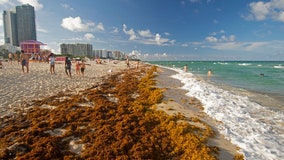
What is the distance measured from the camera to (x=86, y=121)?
479cm

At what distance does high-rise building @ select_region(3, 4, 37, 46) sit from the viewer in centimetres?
9244

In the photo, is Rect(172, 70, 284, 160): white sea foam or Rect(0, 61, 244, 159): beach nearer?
Rect(0, 61, 244, 159): beach

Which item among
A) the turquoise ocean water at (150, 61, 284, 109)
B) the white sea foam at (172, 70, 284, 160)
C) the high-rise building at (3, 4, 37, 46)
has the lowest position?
the white sea foam at (172, 70, 284, 160)

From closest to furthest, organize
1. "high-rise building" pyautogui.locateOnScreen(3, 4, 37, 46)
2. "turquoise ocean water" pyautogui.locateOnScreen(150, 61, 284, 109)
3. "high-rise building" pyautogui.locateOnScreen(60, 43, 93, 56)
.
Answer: "turquoise ocean water" pyautogui.locateOnScreen(150, 61, 284, 109)
"high-rise building" pyautogui.locateOnScreen(3, 4, 37, 46)
"high-rise building" pyautogui.locateOnScreen(60, 43, 93, 56)

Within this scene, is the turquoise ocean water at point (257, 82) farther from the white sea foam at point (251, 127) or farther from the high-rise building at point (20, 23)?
the high-rise building at point (20, 23)

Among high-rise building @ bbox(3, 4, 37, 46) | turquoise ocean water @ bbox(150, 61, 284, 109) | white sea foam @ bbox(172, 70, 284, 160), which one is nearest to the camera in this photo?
white sea foam @ bbox(172, 70, 284, 160)

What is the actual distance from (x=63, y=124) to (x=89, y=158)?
6.50 feet

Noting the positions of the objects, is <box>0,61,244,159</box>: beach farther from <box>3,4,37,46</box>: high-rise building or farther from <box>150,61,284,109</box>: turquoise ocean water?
<box>3,4,37,46</box>: high-rise building

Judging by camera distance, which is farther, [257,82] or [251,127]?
[257,82]

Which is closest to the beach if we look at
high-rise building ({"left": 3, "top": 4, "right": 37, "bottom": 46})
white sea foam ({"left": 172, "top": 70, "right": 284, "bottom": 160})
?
white sea foam ({"left": 172, "top": 70, "right": 284, "bottom": 160})

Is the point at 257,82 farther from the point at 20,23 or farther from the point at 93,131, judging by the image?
the point at 20,23

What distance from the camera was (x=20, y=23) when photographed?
305 ft

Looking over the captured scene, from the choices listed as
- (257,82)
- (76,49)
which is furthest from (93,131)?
(76,49)

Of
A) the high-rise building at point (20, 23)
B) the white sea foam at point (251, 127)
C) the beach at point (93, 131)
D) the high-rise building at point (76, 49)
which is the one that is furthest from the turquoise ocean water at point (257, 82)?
the high-rise building at point (20, 23)
